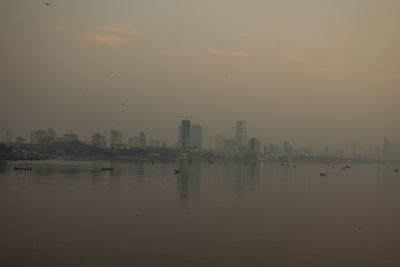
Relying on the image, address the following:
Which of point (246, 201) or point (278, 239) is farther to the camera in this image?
point (246, 201)

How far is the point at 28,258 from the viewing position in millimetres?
15484

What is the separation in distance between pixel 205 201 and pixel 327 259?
17.9m

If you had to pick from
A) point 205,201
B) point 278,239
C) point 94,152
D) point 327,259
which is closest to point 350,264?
point 327,259

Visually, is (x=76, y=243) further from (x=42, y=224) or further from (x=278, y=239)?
(x=278, y=239)

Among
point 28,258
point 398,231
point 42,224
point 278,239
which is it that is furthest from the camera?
point 398,231

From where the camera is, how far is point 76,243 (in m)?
17.9

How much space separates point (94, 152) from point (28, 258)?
174939 millimetres

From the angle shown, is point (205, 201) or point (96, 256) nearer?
point (96, 256)

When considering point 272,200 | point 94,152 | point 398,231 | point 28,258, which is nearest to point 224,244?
point 28,258

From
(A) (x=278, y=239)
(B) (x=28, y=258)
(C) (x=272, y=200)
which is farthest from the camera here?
(C) (x=272, y=200)

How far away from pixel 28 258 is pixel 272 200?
24821 millimetres

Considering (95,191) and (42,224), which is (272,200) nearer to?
(95,191)

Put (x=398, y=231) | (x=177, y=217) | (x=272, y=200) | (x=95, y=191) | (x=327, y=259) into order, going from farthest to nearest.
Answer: (x=95, y=191)
(x=272, y=200)
(x=177, y=217)
(x=398, y=231)
(x=327, y=259)

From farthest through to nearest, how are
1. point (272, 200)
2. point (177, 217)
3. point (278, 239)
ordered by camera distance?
point (272, 200) < point (177, 217) < point (278, 239)
